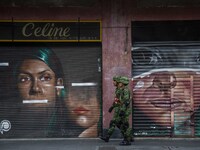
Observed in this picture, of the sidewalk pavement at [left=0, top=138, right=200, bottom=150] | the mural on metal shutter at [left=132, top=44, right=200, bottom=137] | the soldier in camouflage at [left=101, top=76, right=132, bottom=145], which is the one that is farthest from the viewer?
the mural on metal shutter at [left=132, top=44, right=200, bottom=137]

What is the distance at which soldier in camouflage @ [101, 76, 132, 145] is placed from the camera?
10094 mm

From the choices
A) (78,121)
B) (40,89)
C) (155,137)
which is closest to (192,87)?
(155,137)

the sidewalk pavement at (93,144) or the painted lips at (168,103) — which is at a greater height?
the painted lips at (168,103)

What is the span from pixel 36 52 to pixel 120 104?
10.4 ft

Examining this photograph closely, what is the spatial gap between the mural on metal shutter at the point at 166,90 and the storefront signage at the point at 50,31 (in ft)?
4.68

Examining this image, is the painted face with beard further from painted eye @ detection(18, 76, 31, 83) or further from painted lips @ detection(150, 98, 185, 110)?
painted lips @ detection(150, 98, 185, 110)

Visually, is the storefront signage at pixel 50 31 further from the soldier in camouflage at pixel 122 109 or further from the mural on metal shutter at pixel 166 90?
the soldier in camouflage at pixel 122 109

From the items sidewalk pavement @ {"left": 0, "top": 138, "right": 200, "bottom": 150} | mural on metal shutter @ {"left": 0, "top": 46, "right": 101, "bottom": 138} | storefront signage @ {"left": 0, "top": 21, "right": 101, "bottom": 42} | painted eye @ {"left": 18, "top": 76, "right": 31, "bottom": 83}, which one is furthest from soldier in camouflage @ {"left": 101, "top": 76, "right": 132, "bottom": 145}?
painted eye @ {"left": 18, "top": 76, "right": 31, "bottom": 83}

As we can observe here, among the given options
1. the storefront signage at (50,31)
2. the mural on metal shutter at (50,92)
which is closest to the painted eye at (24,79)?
the mural on metal shutter at (50,92)

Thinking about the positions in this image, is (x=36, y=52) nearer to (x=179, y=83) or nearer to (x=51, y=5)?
(x=51, y=5)

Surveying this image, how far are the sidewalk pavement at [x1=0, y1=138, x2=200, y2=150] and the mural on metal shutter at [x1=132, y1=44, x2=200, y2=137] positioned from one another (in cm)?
39

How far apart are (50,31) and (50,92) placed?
184 cm

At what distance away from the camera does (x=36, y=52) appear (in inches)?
450

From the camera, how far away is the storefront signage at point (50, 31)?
11.3m
